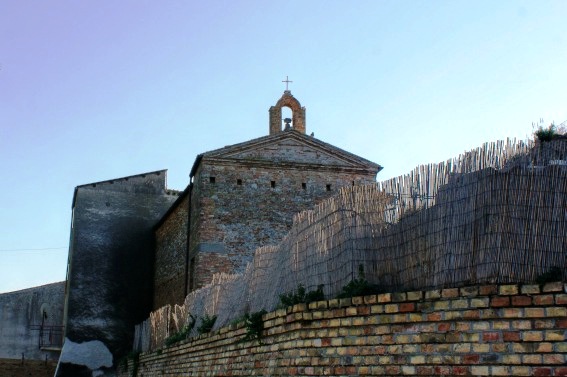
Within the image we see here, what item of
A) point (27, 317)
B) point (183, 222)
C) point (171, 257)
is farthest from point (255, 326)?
point (27, 317)

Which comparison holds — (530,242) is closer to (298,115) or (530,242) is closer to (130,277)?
(298,115)

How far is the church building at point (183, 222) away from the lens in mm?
19578

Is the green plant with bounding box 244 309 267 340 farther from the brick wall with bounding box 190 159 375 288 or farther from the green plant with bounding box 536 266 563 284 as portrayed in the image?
the brick wall with bounding box 190 159 375 288

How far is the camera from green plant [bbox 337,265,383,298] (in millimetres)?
5855

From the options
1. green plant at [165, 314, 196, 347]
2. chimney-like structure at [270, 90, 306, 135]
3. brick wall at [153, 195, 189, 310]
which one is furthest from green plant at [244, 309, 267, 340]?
chimney-like structure at [270, 90, 306, 135]

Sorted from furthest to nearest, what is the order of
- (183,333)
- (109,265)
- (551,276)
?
(109,265) → (183,333) → (551,276)

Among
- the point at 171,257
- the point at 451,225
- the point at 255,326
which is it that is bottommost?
the point at 255,326

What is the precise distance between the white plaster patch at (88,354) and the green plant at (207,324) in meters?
13.7

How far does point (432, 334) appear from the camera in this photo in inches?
201

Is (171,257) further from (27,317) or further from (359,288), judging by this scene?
(359,288)

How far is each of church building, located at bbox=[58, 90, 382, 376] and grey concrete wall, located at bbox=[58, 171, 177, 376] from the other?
0.04m

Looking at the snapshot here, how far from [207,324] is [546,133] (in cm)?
719

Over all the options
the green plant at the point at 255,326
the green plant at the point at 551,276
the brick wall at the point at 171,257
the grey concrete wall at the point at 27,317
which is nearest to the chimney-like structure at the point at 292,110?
the brick wall at the point at 171,257

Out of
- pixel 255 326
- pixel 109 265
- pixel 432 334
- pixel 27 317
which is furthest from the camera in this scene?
pixel 27 317
